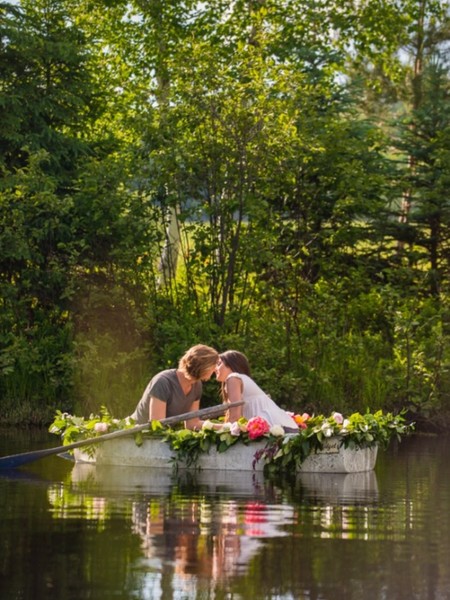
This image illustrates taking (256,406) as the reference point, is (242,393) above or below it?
above

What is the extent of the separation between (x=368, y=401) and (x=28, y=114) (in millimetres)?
7410

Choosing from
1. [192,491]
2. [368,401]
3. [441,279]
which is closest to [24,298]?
[368,401]

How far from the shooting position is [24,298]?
2303 centimetres

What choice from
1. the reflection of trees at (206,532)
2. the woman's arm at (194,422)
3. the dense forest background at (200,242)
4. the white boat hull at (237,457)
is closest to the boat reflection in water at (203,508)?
the reflection of trees at (206,532)

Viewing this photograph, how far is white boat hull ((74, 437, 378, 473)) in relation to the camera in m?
15.8

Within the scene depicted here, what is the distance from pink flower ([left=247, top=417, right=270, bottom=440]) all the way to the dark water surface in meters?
0.48

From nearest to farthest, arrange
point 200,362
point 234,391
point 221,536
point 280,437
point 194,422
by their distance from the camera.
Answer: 1. point 221,536
2. point 200,362
3. point 280,437
4. point 234,391
5. point 194,422

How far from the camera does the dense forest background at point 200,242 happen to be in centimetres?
2227

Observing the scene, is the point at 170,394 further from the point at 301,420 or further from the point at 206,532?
the point at 206,532

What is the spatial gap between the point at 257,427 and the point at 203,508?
3.23 meters

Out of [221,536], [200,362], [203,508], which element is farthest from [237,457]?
[221,536]

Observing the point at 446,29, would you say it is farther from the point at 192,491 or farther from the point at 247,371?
the point at 192,491

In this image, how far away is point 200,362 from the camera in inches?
602

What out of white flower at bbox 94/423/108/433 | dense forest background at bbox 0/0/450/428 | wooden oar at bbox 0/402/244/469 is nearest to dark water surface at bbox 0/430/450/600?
wooden oar at bbox 0/402/244/469
